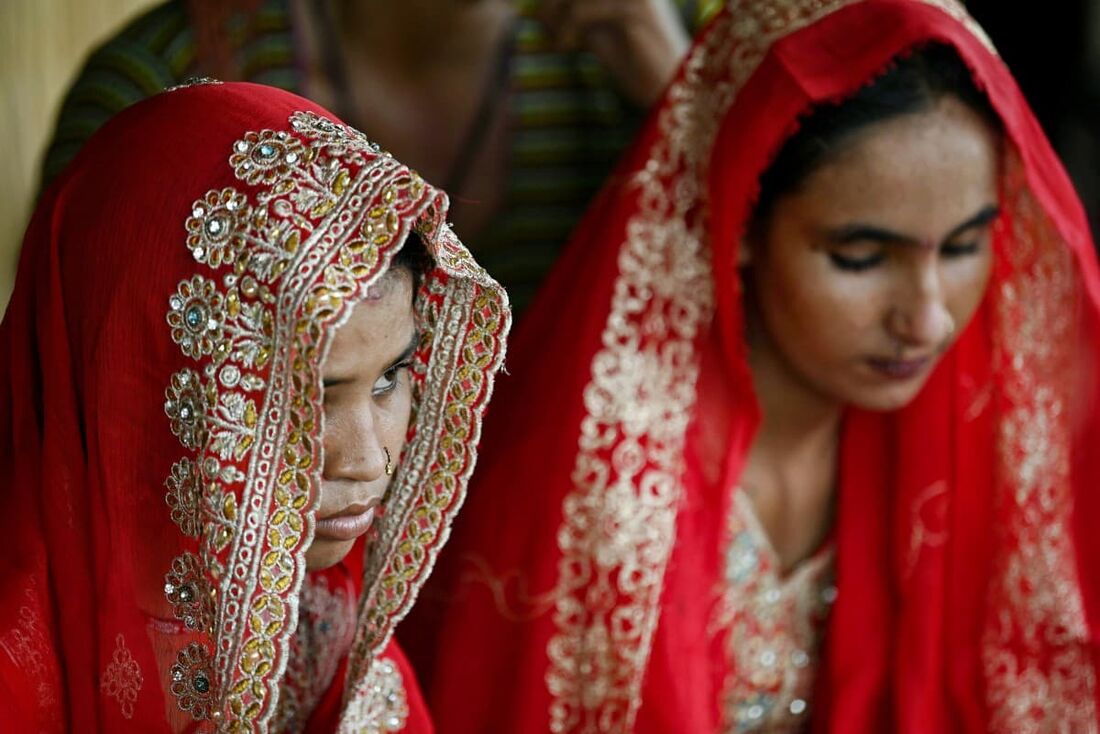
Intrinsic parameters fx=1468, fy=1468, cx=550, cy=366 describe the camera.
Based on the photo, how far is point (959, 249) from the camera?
174 centimetres

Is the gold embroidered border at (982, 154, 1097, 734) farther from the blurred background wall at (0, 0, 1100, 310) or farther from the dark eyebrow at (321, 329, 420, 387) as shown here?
the blurred background wall at (0, 0, 1100, 310)

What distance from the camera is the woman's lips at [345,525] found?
1248 mm

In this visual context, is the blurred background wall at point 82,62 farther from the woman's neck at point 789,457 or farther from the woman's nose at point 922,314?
the woman's nose at point 922,314

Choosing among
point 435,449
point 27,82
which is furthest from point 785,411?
point 27,82

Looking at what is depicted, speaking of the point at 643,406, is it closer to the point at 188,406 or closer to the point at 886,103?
the point at 886,103

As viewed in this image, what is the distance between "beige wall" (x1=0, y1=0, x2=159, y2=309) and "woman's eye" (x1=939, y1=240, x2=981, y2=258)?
1792 millimetres

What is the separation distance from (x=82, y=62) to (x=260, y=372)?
4.77 ft

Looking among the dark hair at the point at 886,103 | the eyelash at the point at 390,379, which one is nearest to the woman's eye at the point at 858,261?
the dark hair at the point at 886,103

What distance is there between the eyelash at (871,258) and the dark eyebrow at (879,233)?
0.07ft

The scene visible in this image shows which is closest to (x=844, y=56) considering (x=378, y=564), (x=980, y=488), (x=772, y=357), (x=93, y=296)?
(x=772, y=357)

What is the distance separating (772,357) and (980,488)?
0.36 m

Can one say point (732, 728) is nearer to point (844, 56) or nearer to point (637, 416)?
point (637, 416)

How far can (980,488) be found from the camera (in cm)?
202

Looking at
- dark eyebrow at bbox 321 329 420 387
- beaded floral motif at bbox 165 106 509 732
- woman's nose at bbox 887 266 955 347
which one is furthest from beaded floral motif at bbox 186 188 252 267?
woman's nose at bbox 887 266 955 347
